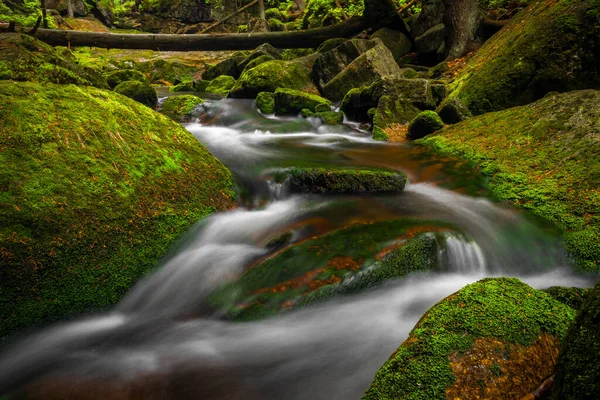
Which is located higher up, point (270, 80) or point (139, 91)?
point (270, 80)

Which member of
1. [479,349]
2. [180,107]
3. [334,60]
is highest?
[334,60]

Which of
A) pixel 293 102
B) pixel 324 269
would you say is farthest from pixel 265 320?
pixel 293 102

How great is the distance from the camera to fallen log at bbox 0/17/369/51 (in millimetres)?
13820

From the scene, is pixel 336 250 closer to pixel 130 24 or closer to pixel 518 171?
pixel 518 171

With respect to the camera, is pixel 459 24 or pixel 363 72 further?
pixel 459 24

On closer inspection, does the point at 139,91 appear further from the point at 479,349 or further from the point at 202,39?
the point at 479,349

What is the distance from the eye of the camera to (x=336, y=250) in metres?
3.38

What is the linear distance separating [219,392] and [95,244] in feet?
5.44

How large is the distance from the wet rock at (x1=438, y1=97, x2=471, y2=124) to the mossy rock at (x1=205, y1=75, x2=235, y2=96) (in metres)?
9.80

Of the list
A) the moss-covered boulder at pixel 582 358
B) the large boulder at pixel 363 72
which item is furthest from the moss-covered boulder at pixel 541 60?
the moss-covered boulder at pixel 582 358

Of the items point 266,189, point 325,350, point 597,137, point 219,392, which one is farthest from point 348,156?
point 219,392

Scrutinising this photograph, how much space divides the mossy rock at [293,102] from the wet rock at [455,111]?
3.61 meters

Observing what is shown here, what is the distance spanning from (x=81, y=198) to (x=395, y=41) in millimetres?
13612

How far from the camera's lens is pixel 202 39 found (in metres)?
15.1
